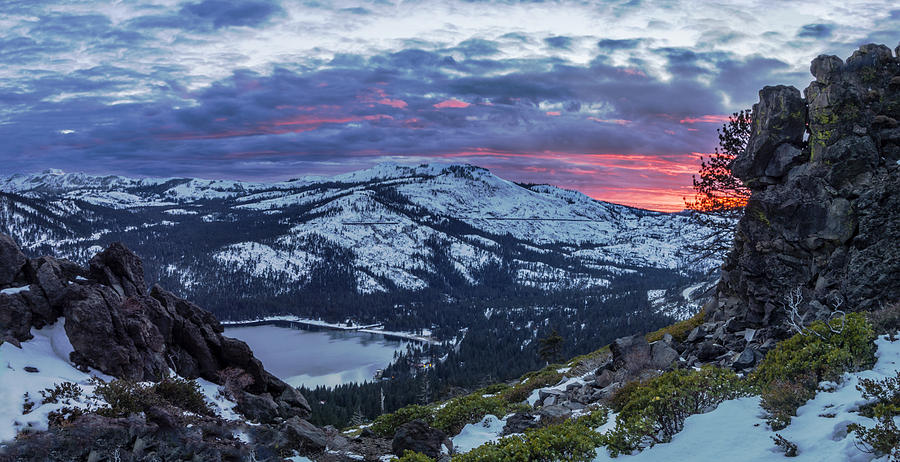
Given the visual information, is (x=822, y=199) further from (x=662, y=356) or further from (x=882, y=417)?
(x=882, y=417)

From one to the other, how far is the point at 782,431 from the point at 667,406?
8.87 feet

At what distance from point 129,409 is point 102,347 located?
6.73 metres

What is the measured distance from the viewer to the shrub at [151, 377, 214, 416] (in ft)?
81.7

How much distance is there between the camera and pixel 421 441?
66.3 ft

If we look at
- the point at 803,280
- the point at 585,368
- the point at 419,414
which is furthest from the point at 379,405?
the point at 803,280

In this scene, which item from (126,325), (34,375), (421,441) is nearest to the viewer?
(421,441)

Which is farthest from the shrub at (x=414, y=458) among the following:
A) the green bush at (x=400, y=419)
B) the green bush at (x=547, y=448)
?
the green bush at (x=400, y=419)

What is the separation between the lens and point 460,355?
619ft

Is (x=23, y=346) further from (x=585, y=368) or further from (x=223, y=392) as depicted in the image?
(x=585, y=368)

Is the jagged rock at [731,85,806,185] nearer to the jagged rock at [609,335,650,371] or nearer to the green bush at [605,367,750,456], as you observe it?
the jagged rock at [609,335,650,371]

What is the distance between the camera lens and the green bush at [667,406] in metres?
12.6

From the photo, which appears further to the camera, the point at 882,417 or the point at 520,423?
the point at 520,423

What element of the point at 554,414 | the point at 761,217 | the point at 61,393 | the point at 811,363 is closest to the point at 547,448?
the point at 811,363

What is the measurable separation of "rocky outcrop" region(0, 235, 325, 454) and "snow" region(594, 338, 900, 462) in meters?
17.6
